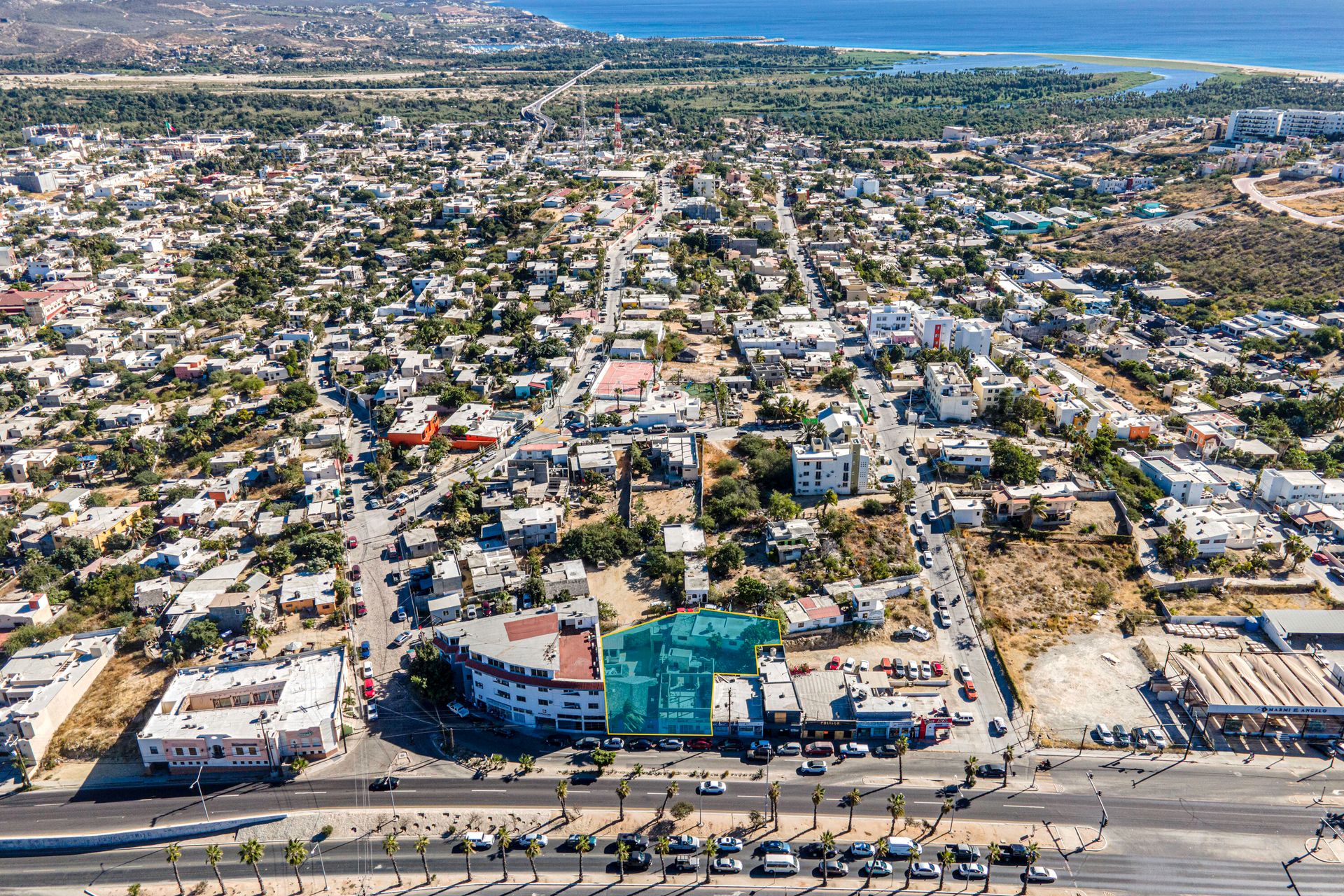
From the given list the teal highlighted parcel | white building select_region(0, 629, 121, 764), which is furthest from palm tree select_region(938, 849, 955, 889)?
white building select_region(0, 629, 121, 764)

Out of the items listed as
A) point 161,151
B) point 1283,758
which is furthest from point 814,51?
point 1283,758

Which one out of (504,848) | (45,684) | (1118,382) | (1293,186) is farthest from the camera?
(1293,186)

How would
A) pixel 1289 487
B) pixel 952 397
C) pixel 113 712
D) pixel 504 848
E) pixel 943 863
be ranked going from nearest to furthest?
pixel 943 863 < pixel 504 848 < pixel 113 712 < pixel 1289 487 < pixel 952 397

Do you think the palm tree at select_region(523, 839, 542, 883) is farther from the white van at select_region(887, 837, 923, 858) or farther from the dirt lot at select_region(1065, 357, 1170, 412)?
the dirt lot at select_region(1065, 357, 1170, 412)

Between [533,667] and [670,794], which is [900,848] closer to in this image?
[670,794]

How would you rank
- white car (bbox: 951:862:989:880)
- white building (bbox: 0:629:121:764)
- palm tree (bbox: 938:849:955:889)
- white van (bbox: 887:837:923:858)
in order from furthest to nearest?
white building (bbox: 0:629:121:764)
white van (bbox: 887:837:923:858)
white car (bbox: 951:862:989:880)
palm tree (bbox: 938:849:955:889)

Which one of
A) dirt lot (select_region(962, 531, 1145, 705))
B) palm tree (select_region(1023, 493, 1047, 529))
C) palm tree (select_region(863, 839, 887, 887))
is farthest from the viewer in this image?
palm tree (select_region(1023, 493, 1047, 529))


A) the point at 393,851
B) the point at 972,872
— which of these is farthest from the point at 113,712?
the point at 972,872
